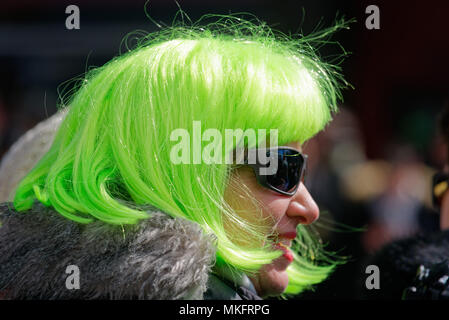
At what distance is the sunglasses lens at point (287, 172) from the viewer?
157cm

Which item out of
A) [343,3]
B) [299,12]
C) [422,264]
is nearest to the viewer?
[422,264]

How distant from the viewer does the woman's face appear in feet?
5.05

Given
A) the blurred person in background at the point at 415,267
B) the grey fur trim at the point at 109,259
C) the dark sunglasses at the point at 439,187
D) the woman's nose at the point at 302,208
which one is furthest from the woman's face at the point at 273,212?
the dark sunglasses at the point at 439,187

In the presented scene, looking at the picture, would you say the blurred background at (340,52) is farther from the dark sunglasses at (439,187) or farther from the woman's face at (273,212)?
the woman's face at (273,212)

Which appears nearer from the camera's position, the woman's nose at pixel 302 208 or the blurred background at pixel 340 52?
the woman's nose at pixel 302 208

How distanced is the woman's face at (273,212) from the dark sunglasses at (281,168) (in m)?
0.02

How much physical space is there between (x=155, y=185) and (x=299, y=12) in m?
5.36

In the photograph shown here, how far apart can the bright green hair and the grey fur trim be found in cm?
4

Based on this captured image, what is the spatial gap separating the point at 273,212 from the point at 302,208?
0.41 ft

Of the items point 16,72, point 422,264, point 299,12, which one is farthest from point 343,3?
point 422,264

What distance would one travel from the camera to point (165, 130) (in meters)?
1.47

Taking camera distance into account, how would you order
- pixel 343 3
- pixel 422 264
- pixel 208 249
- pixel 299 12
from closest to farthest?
pixel 208 249
pixel 422 264
pixel 299 12
pixel 343 3
